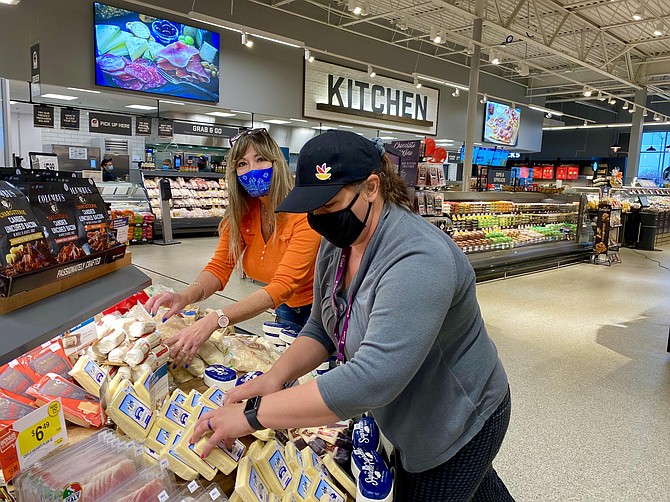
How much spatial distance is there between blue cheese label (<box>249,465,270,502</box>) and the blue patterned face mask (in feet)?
4.13

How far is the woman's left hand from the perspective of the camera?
1182 mm

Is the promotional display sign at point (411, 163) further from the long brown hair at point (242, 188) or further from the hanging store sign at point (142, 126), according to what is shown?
the hanging store sign at point (142, 126)

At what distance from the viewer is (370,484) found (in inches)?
53.1

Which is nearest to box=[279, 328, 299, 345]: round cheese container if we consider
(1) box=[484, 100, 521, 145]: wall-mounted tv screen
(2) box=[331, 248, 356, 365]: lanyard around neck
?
(2) box=[331, 248, 356, 365]: lanyard around neck

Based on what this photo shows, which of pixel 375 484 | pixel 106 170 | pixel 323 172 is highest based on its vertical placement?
pixel 323 172

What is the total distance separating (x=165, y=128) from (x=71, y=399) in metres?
10.6

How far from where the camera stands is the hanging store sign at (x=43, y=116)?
9.12 metres

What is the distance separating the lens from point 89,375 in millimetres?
1481

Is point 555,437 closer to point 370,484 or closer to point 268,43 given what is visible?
point 370,484

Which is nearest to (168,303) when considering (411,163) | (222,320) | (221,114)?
(222,320)

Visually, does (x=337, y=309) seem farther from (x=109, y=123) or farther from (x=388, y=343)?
(x=109, y=123)

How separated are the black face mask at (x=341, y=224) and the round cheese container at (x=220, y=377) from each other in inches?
26.0

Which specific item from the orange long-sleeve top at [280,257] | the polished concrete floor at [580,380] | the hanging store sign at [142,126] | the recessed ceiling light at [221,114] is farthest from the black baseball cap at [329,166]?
the recessed ceiling light at [221,114]

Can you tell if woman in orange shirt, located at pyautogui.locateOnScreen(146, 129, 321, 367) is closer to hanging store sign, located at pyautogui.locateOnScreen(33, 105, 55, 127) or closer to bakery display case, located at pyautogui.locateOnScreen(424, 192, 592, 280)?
bakery display case, located at pyautogui.locateOnScreen(424, 192, 592, 280)
